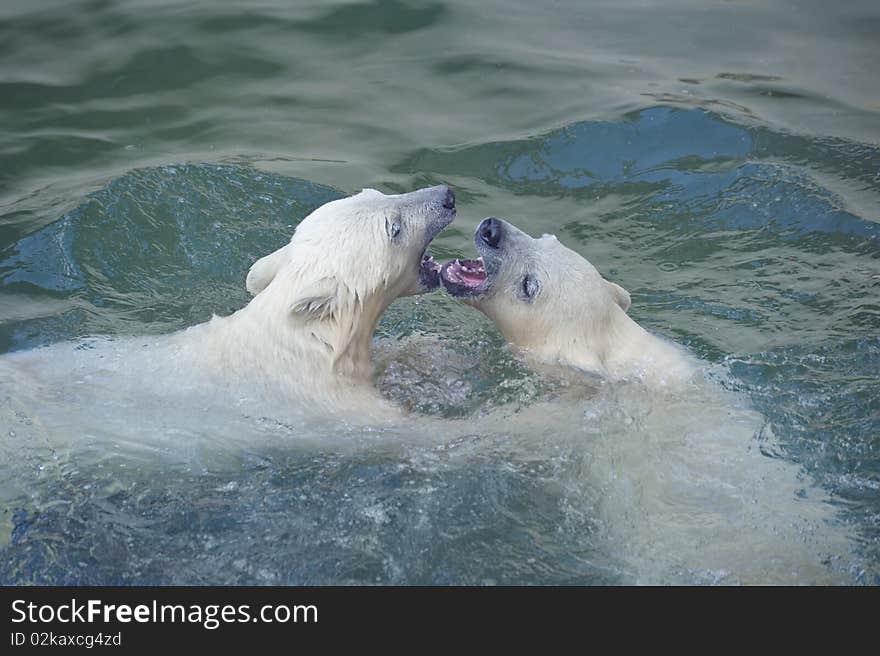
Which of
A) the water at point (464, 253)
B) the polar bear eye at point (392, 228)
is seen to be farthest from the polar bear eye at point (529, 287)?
the polar bear eye at point (392, 228)

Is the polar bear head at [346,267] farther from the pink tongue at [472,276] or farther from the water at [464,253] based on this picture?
the water at [464,253]

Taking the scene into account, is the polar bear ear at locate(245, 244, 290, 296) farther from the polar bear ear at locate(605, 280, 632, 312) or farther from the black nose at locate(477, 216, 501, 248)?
the polar bear ear at locate(605, 280, 632, 312)

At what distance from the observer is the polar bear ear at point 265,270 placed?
5156mm

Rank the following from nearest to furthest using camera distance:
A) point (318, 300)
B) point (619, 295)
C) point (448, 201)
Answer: point (318, 300) < point (448, 201) < point (619, 295)

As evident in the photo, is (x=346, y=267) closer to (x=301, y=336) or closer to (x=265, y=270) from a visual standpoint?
(x=301, y=336)

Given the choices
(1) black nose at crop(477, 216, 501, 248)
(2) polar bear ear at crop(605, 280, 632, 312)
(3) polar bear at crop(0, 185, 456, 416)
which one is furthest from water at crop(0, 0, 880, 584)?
(1) black nose at crop(477, 216, 501, 248)

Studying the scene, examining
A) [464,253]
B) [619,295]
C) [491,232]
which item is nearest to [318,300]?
[491,232]

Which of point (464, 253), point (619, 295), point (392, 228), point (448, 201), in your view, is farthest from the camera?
point (464, 253)

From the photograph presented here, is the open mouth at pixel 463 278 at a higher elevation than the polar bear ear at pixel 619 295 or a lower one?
higher

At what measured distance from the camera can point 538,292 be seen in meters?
5.27

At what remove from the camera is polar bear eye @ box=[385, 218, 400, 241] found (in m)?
5.02

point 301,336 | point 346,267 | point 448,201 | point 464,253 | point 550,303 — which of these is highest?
point 448,201

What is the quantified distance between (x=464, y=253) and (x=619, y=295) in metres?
1.53

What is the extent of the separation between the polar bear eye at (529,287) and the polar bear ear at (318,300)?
3.07ft
